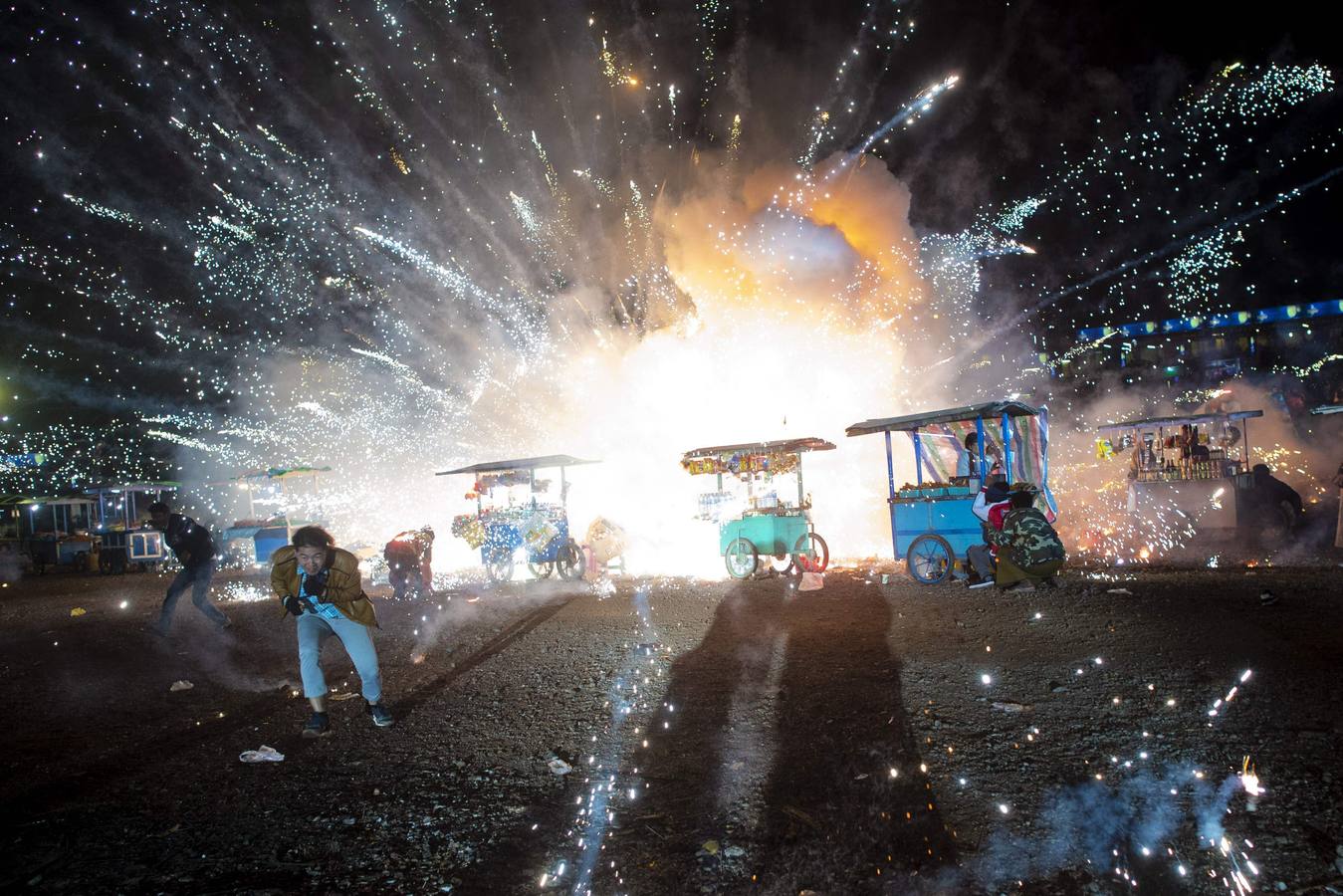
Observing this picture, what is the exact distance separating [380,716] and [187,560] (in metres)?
5.59

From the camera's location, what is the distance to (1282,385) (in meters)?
24.7

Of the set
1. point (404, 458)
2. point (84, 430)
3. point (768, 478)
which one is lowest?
point (768, 478)

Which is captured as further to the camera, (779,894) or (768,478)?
A: (768,478)

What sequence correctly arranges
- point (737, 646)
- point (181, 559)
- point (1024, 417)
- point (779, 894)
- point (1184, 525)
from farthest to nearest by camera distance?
point (1184, 525) < point (1024, 417) < point (181, 559) < point (737, 646) < point (779, 894)

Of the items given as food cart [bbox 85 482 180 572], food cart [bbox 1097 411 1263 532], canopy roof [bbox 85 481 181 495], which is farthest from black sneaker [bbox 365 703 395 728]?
canopy roof [bbox 85 481 181 495]

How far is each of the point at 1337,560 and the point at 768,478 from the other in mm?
8346

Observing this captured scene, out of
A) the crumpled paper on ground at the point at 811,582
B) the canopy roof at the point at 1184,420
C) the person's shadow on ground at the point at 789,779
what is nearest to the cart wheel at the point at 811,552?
the crumpled paper on ground at the point at 811,582

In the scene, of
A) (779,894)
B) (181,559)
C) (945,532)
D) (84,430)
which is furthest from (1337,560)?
(84,430)

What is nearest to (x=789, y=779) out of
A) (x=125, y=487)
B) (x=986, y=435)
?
(x=986, y=435)

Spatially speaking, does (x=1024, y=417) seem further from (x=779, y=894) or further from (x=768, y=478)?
(x=779, y=894)

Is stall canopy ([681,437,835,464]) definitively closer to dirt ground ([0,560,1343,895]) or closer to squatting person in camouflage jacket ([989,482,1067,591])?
squatting person in camouflage jacket ([989,482,1067,591])

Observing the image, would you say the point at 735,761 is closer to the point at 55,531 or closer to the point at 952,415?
the point at 952,415

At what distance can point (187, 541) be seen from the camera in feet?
28.6

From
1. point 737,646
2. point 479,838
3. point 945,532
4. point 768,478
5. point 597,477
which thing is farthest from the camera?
point 597,477
